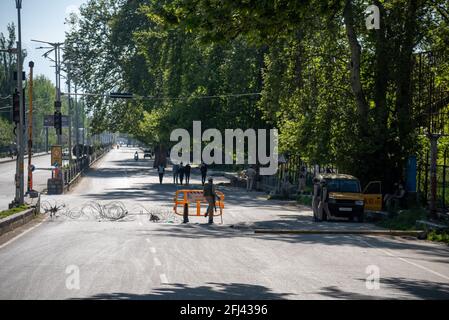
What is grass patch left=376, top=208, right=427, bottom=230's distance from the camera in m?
30.7

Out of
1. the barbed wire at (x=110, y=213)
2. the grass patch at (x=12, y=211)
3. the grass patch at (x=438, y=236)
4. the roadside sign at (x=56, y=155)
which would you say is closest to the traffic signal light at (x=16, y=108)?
the grass patch at (x=12, y=211)

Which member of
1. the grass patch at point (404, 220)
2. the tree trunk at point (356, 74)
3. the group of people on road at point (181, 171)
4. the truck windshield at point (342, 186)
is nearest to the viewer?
the grass patch at point (404, 220)

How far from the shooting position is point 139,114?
8750cm

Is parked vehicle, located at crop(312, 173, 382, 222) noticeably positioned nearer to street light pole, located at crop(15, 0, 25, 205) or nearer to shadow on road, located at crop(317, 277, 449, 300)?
street light pole, located at crop(15, 0, 25, 205)

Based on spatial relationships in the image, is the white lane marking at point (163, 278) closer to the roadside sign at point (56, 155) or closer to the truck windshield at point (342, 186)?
the truck windshield at point (342, 186)

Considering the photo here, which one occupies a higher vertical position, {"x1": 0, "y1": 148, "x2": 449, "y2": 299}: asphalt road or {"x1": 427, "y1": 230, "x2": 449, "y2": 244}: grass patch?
{"x1": 0, "y1": 148, "x2": 449, "y2": 299}: asphalt road

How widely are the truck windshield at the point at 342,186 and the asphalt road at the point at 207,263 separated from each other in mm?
2638

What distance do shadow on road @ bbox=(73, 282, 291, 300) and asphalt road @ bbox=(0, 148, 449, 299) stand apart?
0.02 m

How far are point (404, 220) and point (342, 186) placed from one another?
12.1 ft

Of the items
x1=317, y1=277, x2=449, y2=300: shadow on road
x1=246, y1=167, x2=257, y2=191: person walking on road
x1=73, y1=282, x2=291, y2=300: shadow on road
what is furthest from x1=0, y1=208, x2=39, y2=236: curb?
x1=246, y1=167, x2=257, y2=191: person walking on road

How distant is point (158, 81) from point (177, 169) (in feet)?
56.0

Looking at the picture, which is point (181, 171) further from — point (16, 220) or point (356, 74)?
point (16, 220)

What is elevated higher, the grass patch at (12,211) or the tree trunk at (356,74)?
the tree trunk at (356,74)

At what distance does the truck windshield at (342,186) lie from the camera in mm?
34281
